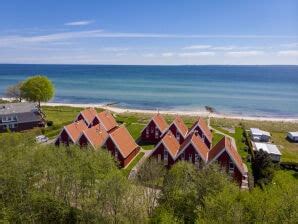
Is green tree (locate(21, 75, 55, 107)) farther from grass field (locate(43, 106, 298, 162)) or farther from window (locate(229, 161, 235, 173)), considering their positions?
window (locate(229, 161, 235, 173))

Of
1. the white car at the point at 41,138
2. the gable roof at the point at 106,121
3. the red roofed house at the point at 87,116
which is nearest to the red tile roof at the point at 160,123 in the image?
the gable roof at the point at 106,121

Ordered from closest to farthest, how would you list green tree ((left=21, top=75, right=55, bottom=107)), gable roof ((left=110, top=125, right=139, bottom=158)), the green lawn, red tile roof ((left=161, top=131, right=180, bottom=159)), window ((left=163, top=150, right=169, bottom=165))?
red tile roof ((left=161, top=131, right=180, bottom=159)) < window ((left=163, top=150, right=169, bottom=165)) < the green lawn < gable roof ((left=110, top=125, right=139, bottom=158)) < green tree ((left=21, top=75, right=55, bottom=107))

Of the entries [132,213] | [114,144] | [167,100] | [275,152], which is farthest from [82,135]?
[167,100]

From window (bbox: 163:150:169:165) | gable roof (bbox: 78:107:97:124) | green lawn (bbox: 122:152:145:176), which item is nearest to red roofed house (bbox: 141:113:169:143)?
green lawn (bbox: 122:152:145:176)

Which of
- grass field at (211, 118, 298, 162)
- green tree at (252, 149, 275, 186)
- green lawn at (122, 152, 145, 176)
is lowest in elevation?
grass field at (211, 118, 298, 162)

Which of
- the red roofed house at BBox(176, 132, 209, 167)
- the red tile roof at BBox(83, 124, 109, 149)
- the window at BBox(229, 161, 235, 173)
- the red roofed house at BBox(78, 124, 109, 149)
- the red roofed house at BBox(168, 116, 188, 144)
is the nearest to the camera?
the window at BBox(229, 161, 235, 173)

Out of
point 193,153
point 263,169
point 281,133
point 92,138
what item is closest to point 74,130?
point 92,138
